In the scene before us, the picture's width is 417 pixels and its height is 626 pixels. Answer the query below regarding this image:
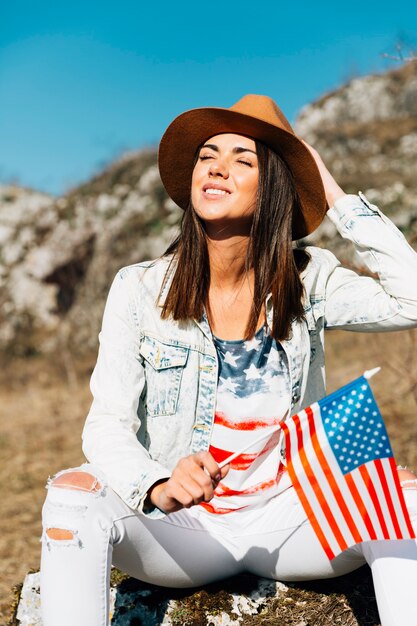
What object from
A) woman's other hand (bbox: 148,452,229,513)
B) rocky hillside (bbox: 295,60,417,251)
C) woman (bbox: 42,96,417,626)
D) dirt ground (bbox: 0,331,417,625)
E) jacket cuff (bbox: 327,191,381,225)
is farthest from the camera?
rocky hillside (bbox: 295,60,417,251)

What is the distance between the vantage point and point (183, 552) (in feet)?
7.26

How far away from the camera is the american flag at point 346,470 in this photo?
197 centimetres

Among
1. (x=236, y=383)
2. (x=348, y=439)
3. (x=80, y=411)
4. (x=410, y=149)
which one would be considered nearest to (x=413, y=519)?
(x=348, y=439)

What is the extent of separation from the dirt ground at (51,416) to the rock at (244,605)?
4.02ft

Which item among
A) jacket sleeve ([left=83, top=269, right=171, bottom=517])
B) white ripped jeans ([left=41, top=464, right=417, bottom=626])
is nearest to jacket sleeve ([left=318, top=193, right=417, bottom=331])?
white ripped jeans ([left=41, top=464, right=417, bottom=626])

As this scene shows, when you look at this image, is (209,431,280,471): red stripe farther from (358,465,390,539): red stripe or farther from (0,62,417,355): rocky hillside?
(0,62,417,355): rocky hillside

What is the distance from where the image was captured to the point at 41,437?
774 cm

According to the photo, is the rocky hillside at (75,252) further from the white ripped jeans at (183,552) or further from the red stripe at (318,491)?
the red stripe at (318,491)

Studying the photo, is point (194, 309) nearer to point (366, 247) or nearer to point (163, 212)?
point (366, 247)

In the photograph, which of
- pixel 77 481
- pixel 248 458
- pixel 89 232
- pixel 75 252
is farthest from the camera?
pixel 89 232

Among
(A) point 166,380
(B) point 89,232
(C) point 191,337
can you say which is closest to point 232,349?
(C) point 191,337

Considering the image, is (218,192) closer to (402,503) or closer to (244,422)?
(244,422)

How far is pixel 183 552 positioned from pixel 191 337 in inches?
30.2

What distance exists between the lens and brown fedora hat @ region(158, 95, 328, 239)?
8.21 ft
